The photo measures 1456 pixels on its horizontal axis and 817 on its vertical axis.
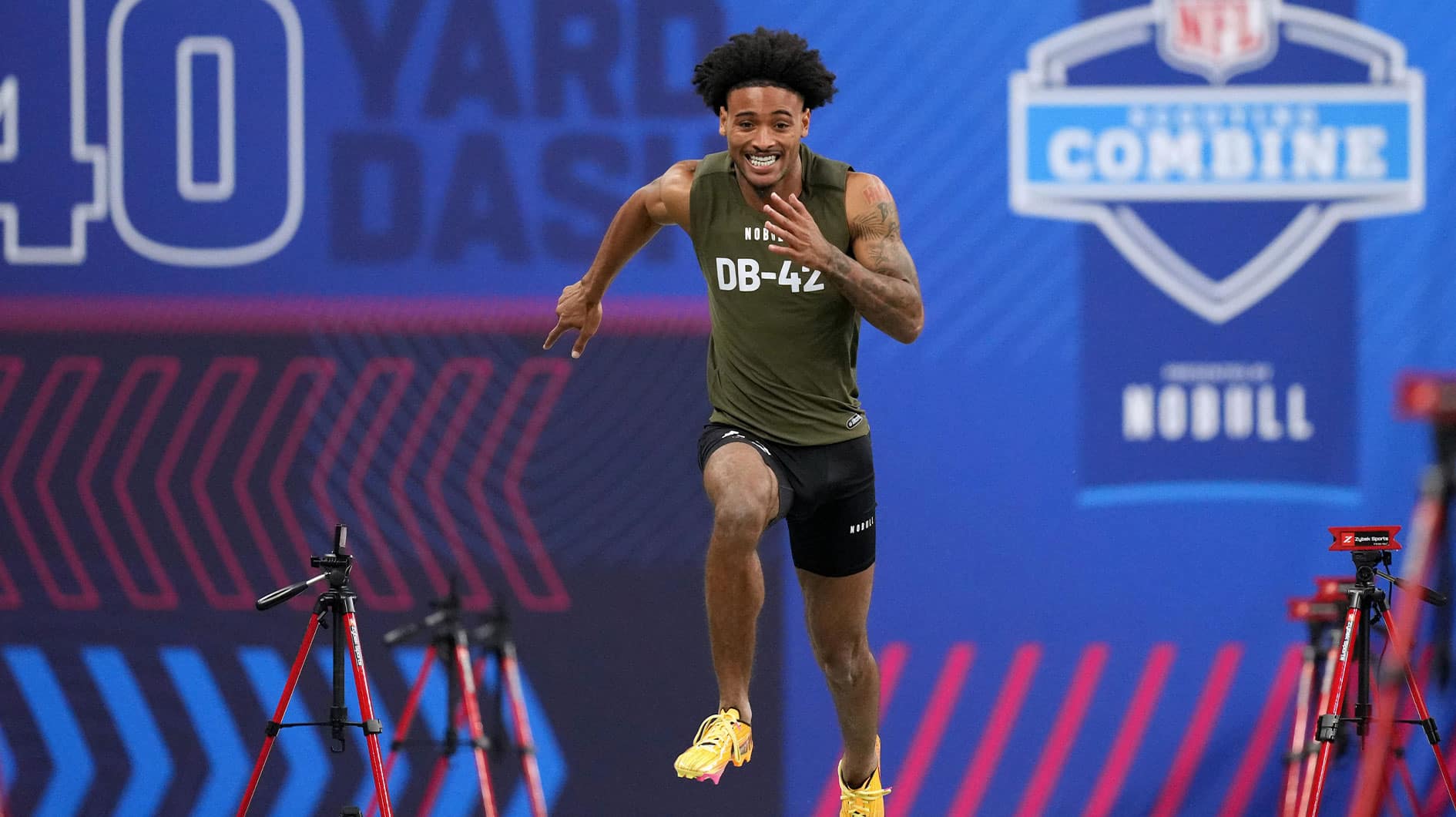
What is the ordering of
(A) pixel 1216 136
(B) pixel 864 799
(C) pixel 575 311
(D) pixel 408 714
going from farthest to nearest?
1. (A) pixel 1216 136
2. (D) pixel 408 714
3. (B) pixel 864 799
4. (C) pixel 575 311

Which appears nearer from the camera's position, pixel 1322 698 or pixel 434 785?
pixel 1322 698

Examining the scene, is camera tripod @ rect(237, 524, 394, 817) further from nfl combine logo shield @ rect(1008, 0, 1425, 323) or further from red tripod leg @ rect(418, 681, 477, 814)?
nfl combine logo shield @ rect(1008, 0, 1425, 323)

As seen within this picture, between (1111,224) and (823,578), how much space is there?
8.35 ft

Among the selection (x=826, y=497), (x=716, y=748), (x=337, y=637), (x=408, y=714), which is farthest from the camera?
(x=408, y=714)

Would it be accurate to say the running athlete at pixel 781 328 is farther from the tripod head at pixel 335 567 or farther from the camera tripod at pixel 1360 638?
the camera tripod at pixel 1360 638

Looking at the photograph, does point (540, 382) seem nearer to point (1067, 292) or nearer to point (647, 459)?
point (647, 459)

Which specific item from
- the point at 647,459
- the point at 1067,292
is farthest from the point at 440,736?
the point at 1067,292

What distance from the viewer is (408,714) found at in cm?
535

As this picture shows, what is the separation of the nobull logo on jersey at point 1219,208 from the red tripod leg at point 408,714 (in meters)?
2.55

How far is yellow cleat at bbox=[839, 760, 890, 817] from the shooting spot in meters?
4.53

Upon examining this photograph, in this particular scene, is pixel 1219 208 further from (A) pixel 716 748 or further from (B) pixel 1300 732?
(A) pixel 716 748

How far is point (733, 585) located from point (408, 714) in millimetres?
1919

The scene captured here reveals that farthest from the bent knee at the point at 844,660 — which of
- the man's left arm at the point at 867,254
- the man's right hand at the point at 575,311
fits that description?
the man's right hand at the point at 575,311

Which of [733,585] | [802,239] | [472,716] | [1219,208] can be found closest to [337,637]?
[472,716]
